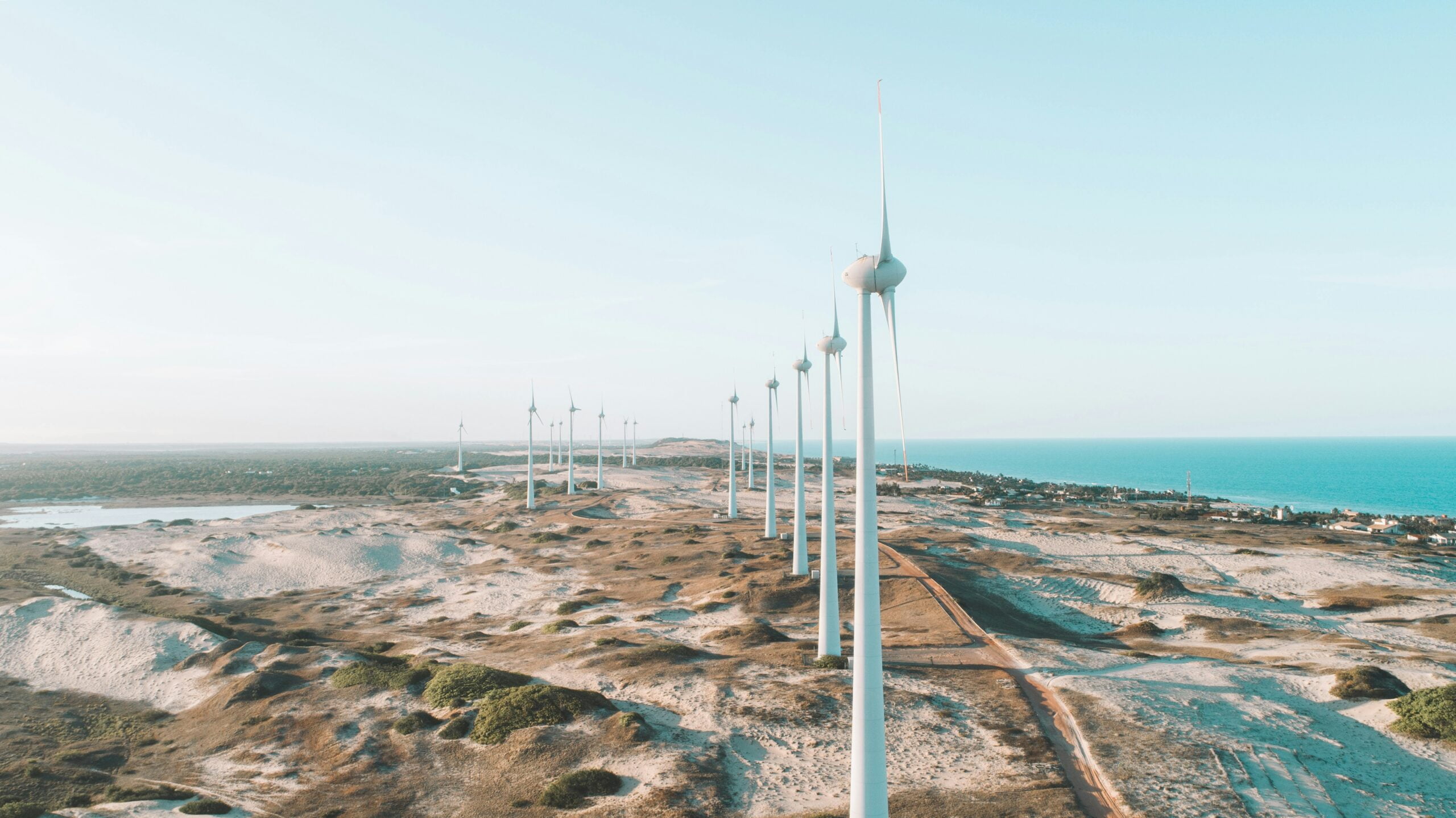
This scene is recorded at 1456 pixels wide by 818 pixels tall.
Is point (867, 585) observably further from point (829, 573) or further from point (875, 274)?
point (829, 573)

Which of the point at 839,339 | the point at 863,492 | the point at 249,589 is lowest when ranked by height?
the point at 249,589

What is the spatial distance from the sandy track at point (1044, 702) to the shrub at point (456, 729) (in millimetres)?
22327

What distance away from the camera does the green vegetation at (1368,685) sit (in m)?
34.5

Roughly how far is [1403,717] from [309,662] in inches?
2181

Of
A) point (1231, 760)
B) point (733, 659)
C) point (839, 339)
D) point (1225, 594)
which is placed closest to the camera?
point (1231, 760)

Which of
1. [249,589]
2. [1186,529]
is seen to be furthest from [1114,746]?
[1186,529]

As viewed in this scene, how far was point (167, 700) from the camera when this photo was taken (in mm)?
43656

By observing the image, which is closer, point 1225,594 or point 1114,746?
point 1114,746

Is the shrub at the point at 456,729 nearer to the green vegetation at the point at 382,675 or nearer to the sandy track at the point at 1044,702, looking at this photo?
the green vegetation at the point at 382,675

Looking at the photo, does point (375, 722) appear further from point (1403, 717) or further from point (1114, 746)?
point (1403, 717)

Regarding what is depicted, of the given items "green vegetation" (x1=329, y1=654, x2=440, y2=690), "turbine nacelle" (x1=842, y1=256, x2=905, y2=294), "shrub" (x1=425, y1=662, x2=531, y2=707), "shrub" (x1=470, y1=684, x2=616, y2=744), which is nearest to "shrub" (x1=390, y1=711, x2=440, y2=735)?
"shrub" (x1=425, y1=662, x2=531, y2=707)

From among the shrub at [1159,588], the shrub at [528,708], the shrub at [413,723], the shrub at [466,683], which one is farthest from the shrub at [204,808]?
the shrub at [1159,588]

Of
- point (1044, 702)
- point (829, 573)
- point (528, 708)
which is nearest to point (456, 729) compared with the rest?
point (528, 708)

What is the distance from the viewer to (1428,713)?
30.6 meters
